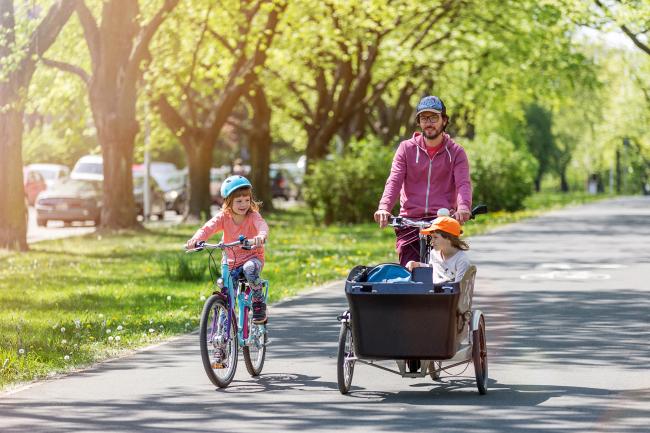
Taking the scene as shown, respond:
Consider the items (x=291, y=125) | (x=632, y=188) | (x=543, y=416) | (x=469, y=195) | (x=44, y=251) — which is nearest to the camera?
(x=543, y=416)

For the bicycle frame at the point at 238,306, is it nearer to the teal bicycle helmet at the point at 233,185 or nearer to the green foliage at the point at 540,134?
the teal bicycle helmet at the point at 233,185

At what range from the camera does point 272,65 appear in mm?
43188

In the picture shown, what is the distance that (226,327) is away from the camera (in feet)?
32.1

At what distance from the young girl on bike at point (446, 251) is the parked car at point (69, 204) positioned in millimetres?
30808

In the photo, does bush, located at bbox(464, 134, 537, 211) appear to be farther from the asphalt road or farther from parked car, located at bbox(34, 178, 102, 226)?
the asphalt road

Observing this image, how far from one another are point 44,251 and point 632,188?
74422 mm

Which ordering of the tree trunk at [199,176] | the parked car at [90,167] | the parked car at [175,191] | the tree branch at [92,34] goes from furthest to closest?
the parked car at [175,191] → the parked car at [90,167] → the tree trunk at [199,176] → the tree branch at [92,34]

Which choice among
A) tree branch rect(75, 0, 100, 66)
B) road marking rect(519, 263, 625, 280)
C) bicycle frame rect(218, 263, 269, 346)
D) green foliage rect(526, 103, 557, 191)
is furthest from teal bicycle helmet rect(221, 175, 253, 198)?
green foliage rect(526, 103, 557, 191)

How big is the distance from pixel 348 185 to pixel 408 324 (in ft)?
93.3

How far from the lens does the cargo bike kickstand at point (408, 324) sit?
351 inches

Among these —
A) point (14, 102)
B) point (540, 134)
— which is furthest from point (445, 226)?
point (540, 134)

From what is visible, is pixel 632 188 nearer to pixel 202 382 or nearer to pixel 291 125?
pixel 291 125

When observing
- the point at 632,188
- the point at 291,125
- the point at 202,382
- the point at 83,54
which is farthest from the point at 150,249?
the point at 632,188

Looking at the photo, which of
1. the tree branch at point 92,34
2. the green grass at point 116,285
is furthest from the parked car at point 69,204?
the tree branch at point 92,34
